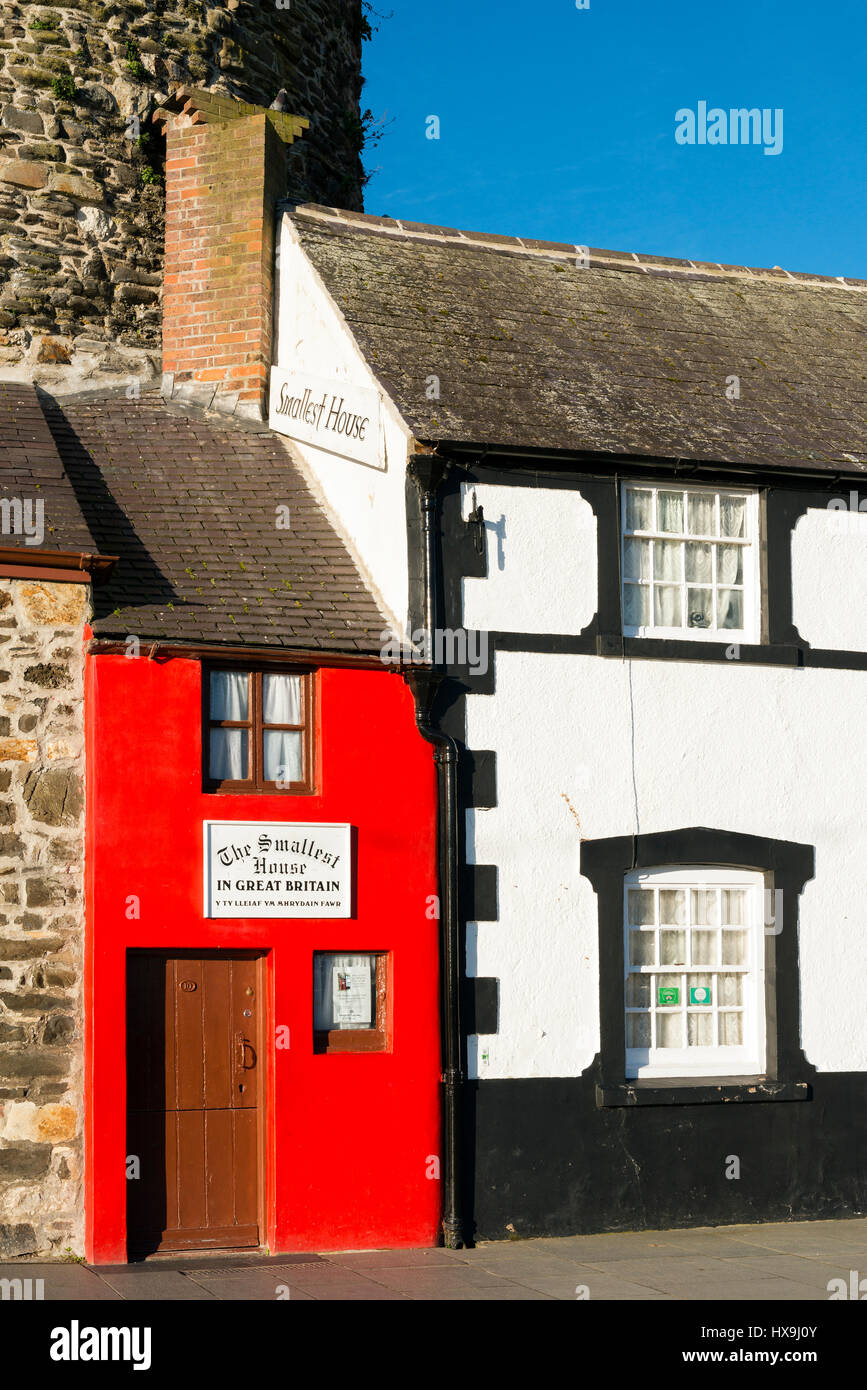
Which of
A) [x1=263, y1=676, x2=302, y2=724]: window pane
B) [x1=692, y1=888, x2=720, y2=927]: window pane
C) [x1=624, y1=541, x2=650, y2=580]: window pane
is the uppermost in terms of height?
Answer: [x1=624, y1=541, x2=650, y2=580]: window pane

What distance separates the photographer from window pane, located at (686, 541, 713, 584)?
1350cm

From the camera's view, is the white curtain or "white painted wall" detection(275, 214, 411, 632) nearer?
the white curtain

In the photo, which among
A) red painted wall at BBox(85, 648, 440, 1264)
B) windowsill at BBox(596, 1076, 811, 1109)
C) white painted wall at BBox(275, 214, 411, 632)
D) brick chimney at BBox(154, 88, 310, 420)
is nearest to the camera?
red painted wall at BBox(85, 648, 440, 1264)

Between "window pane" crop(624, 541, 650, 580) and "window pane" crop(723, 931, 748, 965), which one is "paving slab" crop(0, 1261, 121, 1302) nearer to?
"window pane" crop(723, 931, 748, 965)

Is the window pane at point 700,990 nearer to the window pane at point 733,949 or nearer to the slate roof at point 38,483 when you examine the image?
the window pane at point 733,949

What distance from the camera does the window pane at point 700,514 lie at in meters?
13.5

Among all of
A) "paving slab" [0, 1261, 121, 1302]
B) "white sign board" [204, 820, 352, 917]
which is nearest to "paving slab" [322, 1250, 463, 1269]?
"paving slab" [0, 1261, 121, 1302]

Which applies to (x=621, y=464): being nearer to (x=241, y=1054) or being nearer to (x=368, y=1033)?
(x=368, y=1033)

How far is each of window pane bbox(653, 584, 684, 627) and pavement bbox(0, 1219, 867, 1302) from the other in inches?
189

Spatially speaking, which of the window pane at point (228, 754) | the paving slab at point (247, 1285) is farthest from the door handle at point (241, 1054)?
the window pane at point (228, 754)

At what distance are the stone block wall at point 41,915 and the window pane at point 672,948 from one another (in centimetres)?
458

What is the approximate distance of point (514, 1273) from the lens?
35.0 ft

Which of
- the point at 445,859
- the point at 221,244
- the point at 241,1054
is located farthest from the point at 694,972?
the point at 221,244

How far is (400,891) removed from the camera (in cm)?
1210
